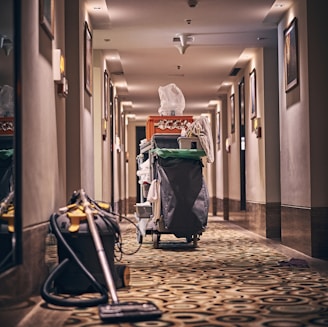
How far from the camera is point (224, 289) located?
455cm

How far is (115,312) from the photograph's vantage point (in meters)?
3.36

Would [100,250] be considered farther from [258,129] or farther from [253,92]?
[253,92]

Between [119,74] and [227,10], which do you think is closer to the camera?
[227,10]

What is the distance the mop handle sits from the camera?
3.62 metres

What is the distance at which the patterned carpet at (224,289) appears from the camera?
3.47m

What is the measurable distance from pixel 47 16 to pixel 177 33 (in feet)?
14.7

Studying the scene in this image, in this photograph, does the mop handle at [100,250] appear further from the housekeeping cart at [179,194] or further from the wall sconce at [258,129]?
the wall sconce at [258,129]

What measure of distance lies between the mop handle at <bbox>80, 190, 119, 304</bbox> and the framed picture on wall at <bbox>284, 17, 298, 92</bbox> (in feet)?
12.4

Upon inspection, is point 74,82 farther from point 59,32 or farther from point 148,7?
point 148,7

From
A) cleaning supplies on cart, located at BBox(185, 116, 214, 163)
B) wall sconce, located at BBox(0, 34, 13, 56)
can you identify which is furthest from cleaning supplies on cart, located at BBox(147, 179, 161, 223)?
wall sconce, located at BBox(0, 34, 13, 56)

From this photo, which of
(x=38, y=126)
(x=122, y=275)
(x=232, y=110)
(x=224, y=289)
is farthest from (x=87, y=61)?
(x=232, y=110)

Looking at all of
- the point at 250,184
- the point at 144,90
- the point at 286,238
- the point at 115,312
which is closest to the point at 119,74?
the point at 144,90

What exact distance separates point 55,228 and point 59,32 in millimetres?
2159

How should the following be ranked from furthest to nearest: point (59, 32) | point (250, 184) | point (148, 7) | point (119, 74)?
1. point (119, 74)
2. point (250, 184)
3. point (148, 7)
4. point (59, 32)
